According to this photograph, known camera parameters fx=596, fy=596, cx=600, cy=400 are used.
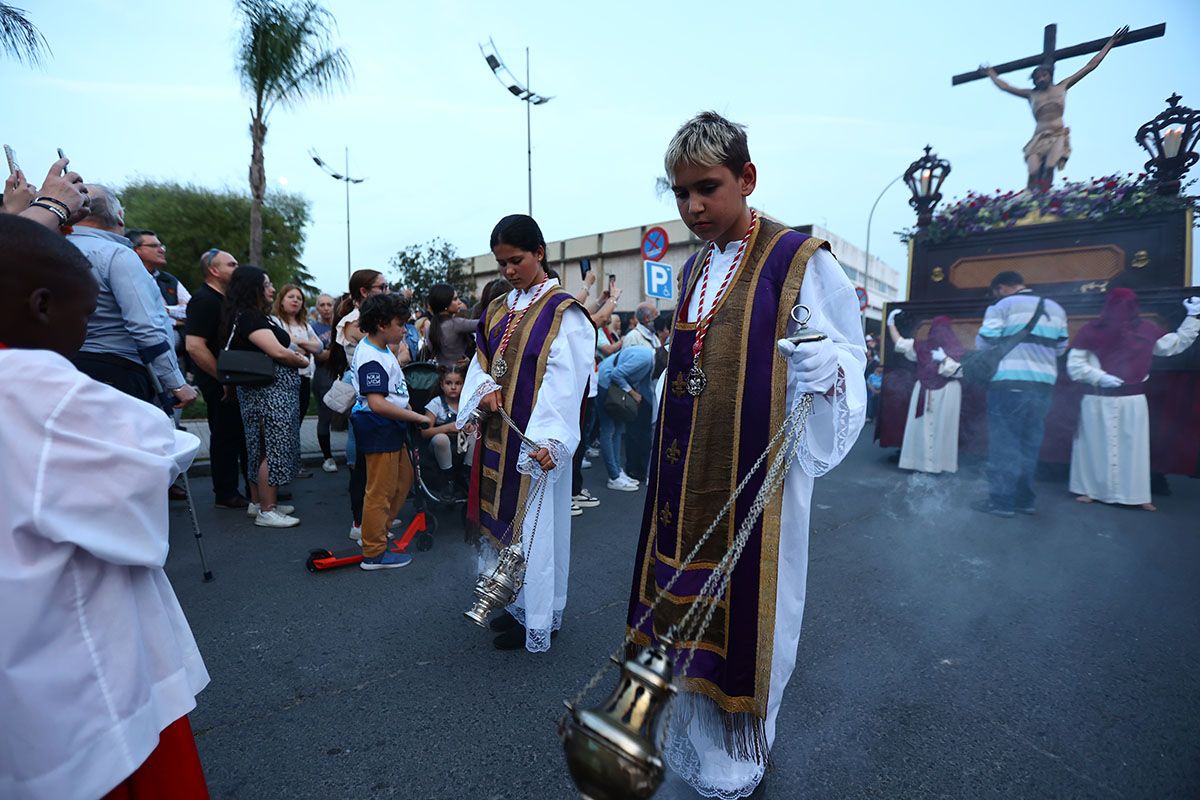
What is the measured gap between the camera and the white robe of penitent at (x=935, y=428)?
6.62 meters

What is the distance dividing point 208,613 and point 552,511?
1971 mm

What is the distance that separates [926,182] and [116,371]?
8922mm

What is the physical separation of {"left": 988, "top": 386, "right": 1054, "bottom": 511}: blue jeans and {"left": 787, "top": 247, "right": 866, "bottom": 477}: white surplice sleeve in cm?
454

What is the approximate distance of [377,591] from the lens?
11.4ft

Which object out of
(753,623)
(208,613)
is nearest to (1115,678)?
(753,623)

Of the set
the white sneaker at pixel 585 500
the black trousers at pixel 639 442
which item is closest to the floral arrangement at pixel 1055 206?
the black trousers at pixel 639 442

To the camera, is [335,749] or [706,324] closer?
[706,324]

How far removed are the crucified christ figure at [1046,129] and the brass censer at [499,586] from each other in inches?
328

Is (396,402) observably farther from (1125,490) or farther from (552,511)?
(1125,490)

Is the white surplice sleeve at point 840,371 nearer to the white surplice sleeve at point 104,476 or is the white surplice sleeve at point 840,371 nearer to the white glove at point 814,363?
the white glove at point 814,363

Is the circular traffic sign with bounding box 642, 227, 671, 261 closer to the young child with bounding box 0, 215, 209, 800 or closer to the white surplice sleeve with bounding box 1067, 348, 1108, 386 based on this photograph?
the white surplice sleeve with bounding box 1067, 348, 1108, 386

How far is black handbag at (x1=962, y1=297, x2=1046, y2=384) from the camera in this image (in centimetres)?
521

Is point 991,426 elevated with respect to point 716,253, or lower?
lower

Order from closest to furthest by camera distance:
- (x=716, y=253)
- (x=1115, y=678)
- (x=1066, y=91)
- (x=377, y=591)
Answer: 1. (x=716, y=253)
2. (x=1115, y=678)
3. (x=377, y=591)
4. (x=1066, y=91)
